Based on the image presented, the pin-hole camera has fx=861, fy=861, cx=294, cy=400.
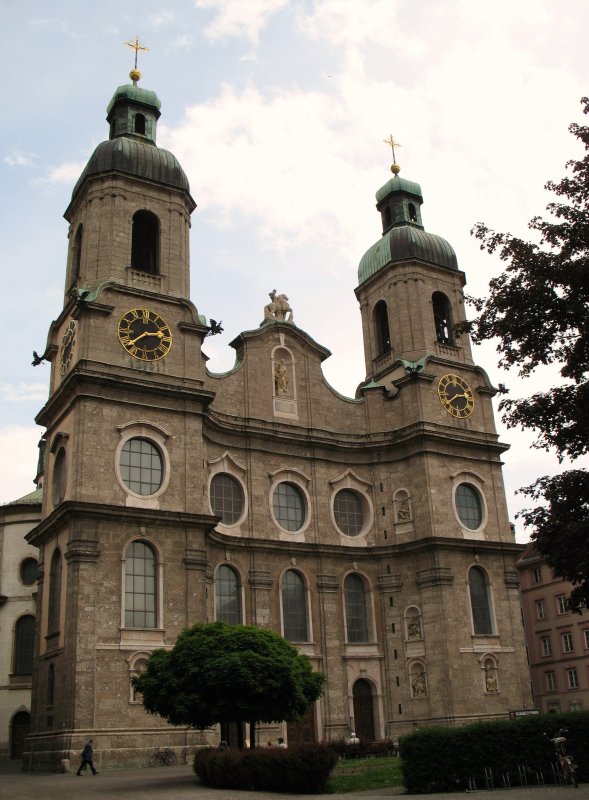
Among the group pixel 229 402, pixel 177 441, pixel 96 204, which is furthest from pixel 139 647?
Answer: pixel 96 204

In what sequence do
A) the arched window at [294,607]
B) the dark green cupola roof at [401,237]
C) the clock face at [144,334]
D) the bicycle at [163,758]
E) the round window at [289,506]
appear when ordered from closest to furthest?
1. the bicycle at [163,758]
2. the clock face at [144,334]
3. the arched window at [294,607]
4. the round window at [289,506]
5. the dark green cupola roof at [401,237]

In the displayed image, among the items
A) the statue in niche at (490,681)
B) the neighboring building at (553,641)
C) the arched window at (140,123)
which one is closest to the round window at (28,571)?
the arched window at (140,123)

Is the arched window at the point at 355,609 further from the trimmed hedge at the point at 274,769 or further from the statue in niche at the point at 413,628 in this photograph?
the trimmed hedge at the point at 274,769

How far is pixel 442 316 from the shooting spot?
1810 inches

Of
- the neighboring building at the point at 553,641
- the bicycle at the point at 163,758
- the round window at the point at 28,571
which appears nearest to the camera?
the bicycle at the point at 163,758

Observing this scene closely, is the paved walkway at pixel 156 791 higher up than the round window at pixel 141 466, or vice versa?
the round window at pixel 141 466

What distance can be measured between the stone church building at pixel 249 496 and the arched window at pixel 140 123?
65 millimetres

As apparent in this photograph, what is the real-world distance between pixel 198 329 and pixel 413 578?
14.6 meters

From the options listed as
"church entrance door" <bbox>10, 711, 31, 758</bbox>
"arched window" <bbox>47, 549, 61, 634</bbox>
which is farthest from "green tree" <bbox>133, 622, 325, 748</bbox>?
"church entrance door" <bbox>10, 711, 31, 758</bbox>

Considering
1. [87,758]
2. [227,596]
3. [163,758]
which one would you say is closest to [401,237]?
[227,596]

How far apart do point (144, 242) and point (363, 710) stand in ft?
75.1

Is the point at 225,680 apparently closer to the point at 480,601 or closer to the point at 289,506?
the point at 289,506

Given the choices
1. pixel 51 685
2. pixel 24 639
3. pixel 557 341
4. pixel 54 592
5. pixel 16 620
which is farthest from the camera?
pixel 24 639

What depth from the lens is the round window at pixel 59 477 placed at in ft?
107
